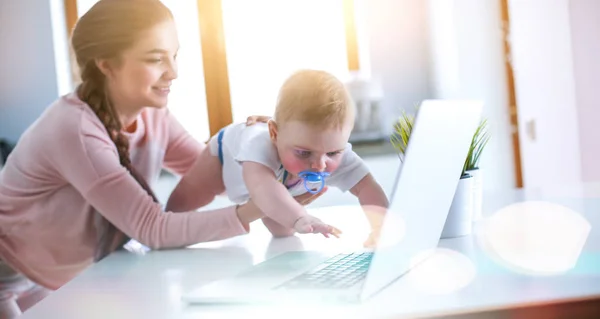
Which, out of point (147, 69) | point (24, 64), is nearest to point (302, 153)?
point (147, 69)

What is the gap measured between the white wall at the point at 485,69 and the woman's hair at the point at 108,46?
2.17 m

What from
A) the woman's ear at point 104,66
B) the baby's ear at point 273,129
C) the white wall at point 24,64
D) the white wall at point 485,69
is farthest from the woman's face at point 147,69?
the white wall at point 485,69

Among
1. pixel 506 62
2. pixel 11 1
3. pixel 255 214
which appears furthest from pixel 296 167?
pixel 506 62

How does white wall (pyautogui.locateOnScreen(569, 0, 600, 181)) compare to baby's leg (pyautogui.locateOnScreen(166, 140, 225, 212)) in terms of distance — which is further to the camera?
white wall (pyautogui.locateOnScreen(569, 0, 600, 181))

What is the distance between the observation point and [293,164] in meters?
0.98

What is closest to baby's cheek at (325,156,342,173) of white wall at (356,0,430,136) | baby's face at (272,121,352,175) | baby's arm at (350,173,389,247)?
baby's face at (272,121,352,175)

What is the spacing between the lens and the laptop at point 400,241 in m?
0.54

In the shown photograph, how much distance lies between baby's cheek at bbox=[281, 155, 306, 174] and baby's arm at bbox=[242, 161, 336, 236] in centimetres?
3

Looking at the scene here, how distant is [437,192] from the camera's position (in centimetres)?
66

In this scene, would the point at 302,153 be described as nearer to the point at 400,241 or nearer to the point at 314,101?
the point at 314,101

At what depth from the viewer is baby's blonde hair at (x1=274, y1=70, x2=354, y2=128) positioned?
0.93 meters

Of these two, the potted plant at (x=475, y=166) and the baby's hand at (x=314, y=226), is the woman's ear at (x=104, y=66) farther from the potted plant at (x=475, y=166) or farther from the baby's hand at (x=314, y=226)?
the potted plant at (x=475, y=166)

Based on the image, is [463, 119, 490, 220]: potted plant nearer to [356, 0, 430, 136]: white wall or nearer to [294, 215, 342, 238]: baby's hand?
[294, 215, 342, 238]: baby's hand

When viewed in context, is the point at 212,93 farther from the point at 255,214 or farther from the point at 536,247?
the point at 536,247
